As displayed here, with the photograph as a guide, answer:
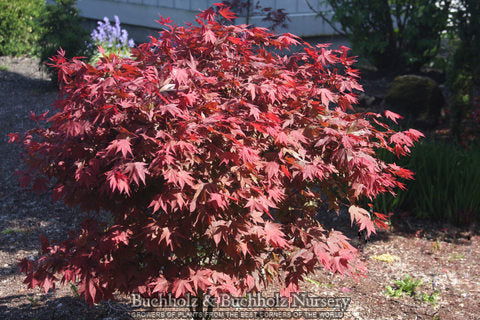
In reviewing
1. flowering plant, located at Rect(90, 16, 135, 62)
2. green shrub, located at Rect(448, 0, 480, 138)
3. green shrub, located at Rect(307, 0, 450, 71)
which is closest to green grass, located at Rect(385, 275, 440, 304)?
green shrub, located at Rect(448, 0, 480, 138)

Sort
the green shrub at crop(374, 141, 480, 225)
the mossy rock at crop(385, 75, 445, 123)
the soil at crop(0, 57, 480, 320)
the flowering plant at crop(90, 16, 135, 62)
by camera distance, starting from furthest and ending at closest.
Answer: the flowering plant at crop(90, 16, 135, 62), the mossy rock at crop(385, 75, 445, 123), the green shrub at crop(374, 141, 480, 225), the soil at crop(0, 57, 480, 320)

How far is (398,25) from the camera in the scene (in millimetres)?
8914

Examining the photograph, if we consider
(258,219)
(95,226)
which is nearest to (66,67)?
(95,226)

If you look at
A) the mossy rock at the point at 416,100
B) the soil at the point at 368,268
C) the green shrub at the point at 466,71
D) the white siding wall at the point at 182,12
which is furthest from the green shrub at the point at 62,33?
the green shrub at the point at 466,71

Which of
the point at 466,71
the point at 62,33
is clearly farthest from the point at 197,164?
the point at 62,33

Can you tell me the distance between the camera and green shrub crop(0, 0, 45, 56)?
11148 millimetres

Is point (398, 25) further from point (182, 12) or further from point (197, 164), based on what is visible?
point (197, 164)

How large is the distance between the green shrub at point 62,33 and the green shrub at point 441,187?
221 inches

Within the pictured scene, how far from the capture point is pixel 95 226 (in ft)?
10.2

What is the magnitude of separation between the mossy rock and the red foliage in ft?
16.6

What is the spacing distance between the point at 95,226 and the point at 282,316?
151 cm

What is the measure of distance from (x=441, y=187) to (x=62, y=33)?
6323mm

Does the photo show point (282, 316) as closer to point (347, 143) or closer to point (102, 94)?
point (347, 143)

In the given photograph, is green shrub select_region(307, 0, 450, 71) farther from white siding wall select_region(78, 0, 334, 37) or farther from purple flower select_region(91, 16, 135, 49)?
purple flower select_region(91, 16, 135, 49)
